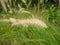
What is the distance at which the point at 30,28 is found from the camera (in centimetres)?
229

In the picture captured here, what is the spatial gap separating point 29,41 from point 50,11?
720mm

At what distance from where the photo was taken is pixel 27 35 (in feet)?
7.36

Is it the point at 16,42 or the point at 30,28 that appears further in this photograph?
the point at 30,28

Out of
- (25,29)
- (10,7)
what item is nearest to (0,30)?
(25,29)

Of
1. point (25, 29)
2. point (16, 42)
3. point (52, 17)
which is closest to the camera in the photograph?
point (16, 42)

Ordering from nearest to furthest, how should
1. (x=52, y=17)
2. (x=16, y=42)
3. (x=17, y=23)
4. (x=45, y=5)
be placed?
(x=17, y=23) < (x=16, y=42) < (x=52, y=17) < (x=45, y=5)

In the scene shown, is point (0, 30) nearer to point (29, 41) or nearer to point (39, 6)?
point (29, 41)

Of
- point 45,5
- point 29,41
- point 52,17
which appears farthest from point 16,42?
point 45,5

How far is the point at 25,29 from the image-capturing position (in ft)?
7.43

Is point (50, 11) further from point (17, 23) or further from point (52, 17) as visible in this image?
point (17, 23)

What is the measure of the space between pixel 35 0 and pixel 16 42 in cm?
101

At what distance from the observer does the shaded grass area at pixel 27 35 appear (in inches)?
84.4

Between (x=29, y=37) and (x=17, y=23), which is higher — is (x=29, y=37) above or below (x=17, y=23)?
below

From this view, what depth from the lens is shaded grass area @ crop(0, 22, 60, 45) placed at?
7.04ft
